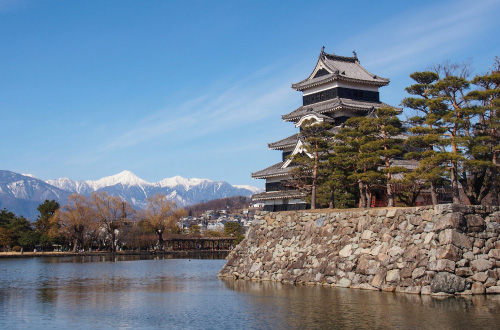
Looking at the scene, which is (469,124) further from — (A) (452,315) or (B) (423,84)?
(A) (452,315)

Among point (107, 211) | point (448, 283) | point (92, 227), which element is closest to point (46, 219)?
point (92, 227)

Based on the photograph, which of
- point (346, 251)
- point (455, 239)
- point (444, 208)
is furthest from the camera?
point (346, 251)

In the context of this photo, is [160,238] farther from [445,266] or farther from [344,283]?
[445,266]

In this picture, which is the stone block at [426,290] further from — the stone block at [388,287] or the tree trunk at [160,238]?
the tree trunk at [160,238]

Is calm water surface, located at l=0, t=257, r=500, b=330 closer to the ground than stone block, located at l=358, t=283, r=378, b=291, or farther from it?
closer to the ground

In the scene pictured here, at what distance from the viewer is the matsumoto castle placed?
37219mm

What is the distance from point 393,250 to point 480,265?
2.90 m

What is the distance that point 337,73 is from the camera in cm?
3753

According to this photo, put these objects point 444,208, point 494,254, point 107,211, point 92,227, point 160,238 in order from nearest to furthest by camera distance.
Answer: point 494,254, point 444,208, point 92,227, point 107,211, point 160,238

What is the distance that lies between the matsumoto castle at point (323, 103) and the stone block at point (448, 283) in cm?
1943

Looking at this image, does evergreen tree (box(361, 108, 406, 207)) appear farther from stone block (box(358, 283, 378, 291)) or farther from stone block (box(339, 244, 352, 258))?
stone block (box(358, 283, 378, 291))

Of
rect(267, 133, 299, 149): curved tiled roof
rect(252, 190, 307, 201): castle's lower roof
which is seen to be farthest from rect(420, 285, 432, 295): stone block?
rect(267, 133, 299, 149): curved tiled roof

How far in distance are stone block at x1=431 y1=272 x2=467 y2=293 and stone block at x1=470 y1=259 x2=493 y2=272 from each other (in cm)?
61

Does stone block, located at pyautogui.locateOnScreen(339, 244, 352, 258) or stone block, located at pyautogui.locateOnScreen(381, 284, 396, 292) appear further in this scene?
stone block, located at pyautogui.locateOnScreen(339, 244, 352, 258)
